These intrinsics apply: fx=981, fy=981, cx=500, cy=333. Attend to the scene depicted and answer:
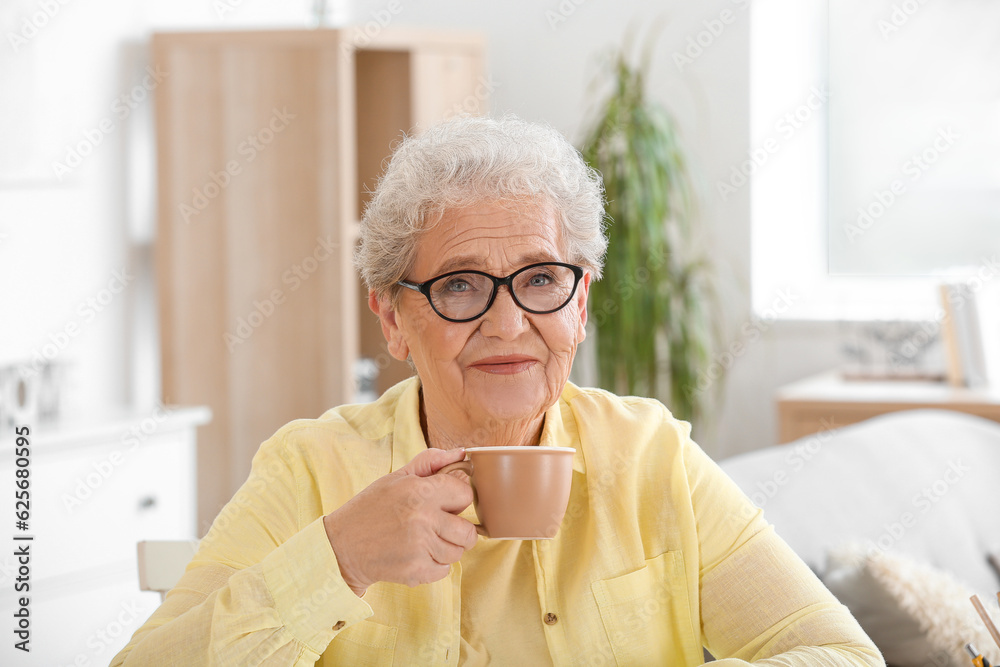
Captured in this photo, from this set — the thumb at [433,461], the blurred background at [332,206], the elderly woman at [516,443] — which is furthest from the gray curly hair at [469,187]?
the blurred background at [332,206]

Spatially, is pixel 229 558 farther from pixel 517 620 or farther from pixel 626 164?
pixel 626 164

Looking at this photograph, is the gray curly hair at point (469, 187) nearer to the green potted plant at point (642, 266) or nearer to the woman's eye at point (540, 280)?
the woman's eye at point (540, 280)

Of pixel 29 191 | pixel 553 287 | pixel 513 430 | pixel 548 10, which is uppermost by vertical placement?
pixel 548 10

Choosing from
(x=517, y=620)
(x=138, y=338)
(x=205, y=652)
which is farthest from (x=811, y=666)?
(x=138, y=338)

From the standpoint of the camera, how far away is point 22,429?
7.88ft

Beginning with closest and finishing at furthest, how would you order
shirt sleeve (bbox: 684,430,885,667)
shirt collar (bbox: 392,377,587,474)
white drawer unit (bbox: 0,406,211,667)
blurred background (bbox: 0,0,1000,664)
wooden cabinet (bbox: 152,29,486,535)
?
shirt sleeve (bbox: 684,430,885,667) → shirt collar (bbox: 392,377,587,474) → white drawer unit (bbox: 0,406,211,667) → blurred background (bbox: 0,0,1000,664) → wooden cabinet (bbox: 152,29,486,535)

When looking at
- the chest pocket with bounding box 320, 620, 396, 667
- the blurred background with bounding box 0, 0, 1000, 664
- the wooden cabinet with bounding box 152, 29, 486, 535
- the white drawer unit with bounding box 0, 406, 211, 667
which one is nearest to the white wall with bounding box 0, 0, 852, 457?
the blurred background with bounding box 0, 0, 1000, 664

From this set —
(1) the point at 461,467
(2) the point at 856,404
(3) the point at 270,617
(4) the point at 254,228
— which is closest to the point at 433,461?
(1) the point at 461,467

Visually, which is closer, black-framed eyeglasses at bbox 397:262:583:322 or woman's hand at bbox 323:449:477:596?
woman's hand at bbox 323:449:477:596

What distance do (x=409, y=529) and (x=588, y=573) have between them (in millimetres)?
327

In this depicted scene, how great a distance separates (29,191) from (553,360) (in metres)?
2.40

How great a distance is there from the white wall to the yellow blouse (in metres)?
2.08

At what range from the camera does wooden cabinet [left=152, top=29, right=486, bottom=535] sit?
11.3ft

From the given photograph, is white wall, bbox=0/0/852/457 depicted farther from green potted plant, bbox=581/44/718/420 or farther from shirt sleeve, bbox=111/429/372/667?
shirt sleeve, bbox=111/429/372/667
